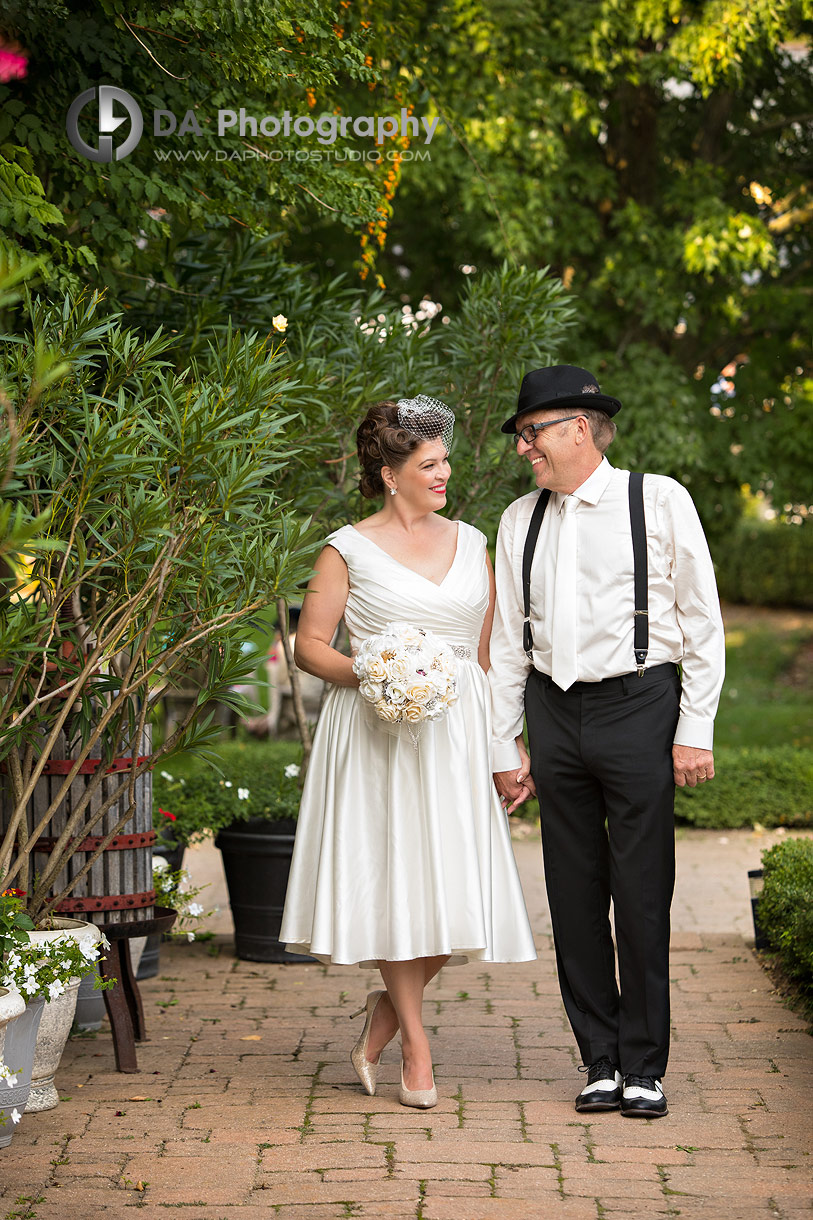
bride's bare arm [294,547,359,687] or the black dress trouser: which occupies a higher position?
bride's bare arm [294,547,359,687]

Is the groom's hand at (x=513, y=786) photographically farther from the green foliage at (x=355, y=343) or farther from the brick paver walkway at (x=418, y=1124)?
the green foliage at (x=355, y=343)

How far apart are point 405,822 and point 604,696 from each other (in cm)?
75

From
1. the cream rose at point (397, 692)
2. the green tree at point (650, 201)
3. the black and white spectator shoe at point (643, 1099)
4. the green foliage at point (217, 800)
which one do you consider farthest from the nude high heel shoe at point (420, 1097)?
the green tree at point (650, 201)

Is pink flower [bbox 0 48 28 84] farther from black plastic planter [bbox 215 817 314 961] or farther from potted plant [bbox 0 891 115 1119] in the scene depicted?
black plastic planter [bbox 215 817 314 961]

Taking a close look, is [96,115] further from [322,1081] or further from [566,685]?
[322,1081]

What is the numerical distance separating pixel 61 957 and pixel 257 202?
327 centimetres

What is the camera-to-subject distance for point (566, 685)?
4.05m

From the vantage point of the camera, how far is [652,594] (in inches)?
159

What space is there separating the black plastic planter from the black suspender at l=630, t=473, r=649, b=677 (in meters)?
2.80

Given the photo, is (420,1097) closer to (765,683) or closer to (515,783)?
(515,783)

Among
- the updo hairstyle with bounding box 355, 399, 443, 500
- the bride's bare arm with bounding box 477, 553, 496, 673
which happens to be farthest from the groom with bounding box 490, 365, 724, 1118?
the updo hairstyle with bounding box 355, 399, 443, 500

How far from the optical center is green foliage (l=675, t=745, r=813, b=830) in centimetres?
1036

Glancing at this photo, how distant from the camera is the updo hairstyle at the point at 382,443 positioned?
425 centimetres

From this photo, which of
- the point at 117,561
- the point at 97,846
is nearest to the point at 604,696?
the point at 117,561
